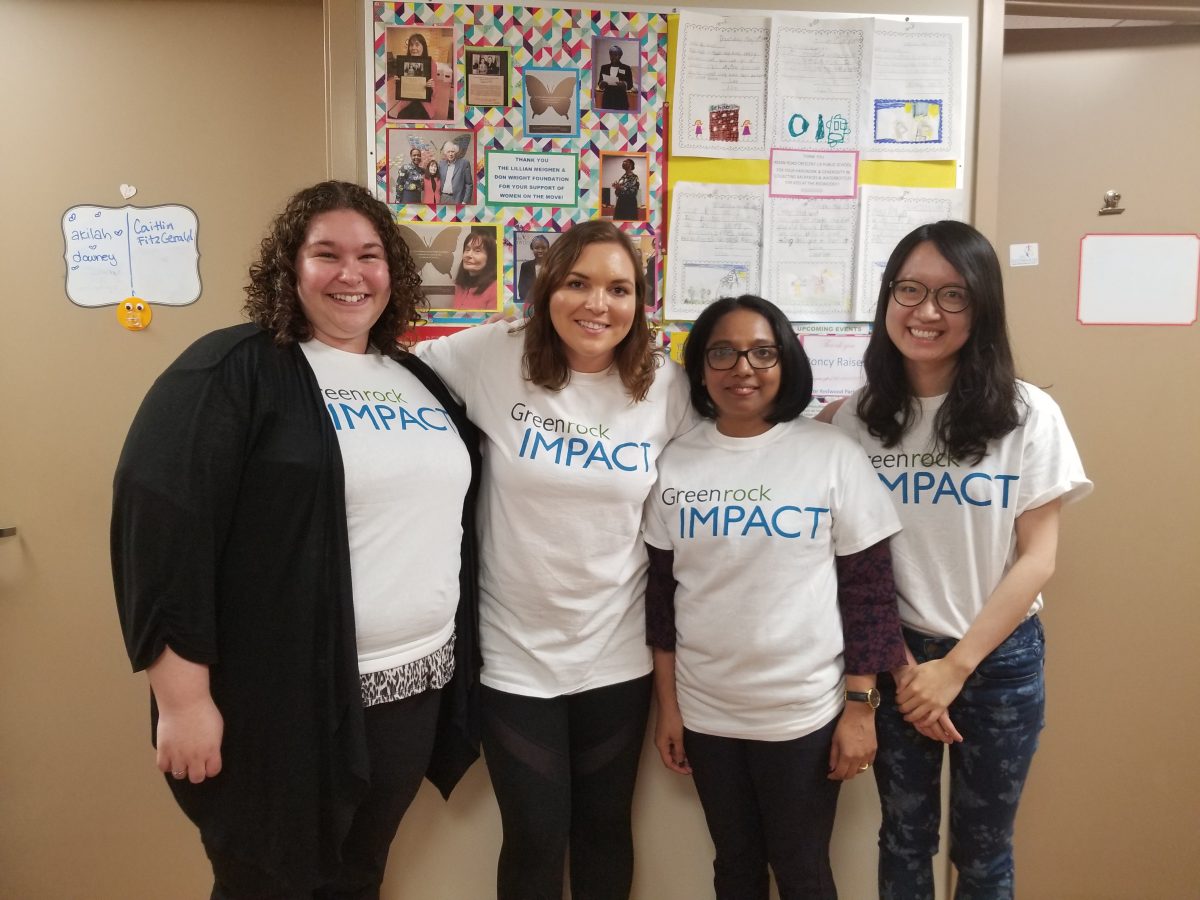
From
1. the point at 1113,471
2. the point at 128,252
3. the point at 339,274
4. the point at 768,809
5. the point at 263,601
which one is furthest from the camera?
the point at 1113,471

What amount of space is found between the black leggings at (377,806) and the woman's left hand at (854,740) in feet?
2.47

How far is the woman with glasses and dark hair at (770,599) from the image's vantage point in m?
1.17

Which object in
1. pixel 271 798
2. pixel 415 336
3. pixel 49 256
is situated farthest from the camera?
pixel 49 256

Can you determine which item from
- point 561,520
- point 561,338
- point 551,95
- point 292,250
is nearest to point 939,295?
point 561,338

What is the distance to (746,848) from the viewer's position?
1275 millimetres

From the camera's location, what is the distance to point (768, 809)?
1.23 metres

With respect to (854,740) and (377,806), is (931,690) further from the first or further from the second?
(377,806)

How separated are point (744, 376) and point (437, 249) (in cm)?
77

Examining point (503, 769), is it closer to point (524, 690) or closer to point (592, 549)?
point (524, 690)

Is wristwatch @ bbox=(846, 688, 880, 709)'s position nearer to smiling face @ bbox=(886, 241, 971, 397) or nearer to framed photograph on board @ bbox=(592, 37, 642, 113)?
smiling face @ bbox=(886, 241, 971, 397)

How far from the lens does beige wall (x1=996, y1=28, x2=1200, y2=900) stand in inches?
65.4

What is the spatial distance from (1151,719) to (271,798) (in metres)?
2.17

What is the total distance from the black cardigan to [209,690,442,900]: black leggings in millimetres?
52

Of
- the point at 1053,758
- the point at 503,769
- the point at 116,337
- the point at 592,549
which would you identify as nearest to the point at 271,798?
the point at 503,769
